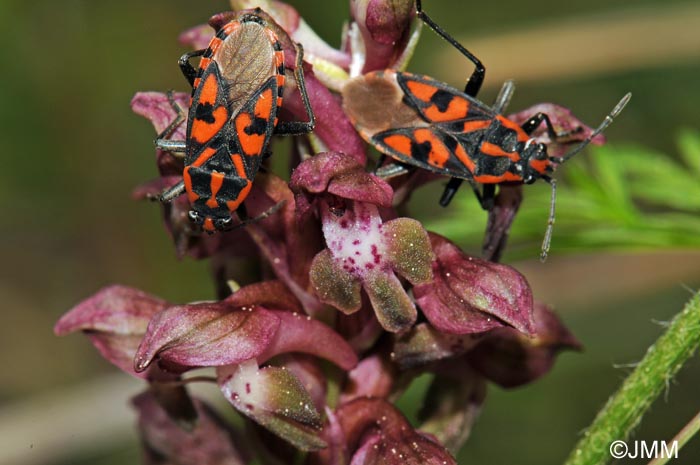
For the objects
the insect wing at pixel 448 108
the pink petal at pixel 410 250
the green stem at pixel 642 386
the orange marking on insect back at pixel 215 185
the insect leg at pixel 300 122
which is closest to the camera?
the green stem at pixel 642 386

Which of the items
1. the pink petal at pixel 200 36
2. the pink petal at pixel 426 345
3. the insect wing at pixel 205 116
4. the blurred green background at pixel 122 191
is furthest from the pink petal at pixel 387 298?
the blurred green background at pixel 122 191

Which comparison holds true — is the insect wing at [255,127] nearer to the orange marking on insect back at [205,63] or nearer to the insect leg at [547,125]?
the orange marking on insect back at [205,63]

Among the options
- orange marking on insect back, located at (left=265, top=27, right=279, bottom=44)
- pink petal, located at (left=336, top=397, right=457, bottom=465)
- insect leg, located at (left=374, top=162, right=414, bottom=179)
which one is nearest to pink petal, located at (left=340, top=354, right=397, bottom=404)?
pink petal, located at (left=336, top=397, right=457, bottom=465)

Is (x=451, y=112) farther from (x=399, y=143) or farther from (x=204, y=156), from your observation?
(x=204, y=156)

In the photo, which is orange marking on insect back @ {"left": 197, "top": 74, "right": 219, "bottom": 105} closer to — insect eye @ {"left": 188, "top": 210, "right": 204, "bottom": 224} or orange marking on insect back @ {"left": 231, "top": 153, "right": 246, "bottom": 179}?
orange marking on insect back @ {"left": 231, "top": 153, "right": 246, "bottom": 179}

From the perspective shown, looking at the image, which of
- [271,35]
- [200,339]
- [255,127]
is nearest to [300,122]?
[255,127]
